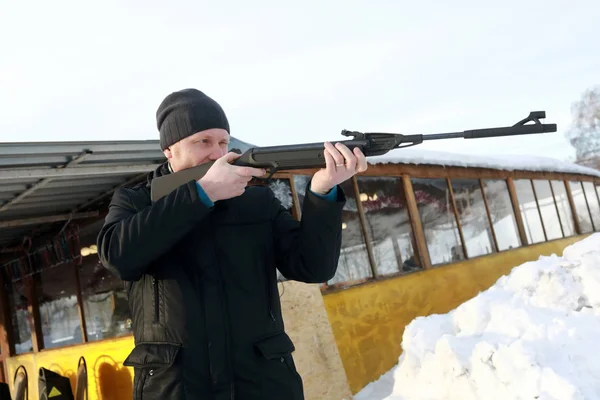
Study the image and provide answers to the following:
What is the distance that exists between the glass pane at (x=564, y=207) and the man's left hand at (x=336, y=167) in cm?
1424

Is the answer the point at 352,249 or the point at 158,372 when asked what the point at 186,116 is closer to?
Result: the point at 158,372

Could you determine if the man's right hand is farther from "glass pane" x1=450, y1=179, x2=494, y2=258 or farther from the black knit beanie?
"glass pane" x1=450, y1=179, x2=494, y2=258

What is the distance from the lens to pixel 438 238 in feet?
32.5

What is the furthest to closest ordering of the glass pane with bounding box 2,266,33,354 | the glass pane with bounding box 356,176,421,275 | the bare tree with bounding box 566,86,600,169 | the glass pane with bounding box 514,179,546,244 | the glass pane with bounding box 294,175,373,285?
the bare tree with bounding box 566,86,600,169
the glass pane with bounding box 514,179,546,244
the glass pane with bounding box 2,266,33,354
the glass pane with bounding box 356,176,421,275
the glass pane with bounding box 294,175,373,285

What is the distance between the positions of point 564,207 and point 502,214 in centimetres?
404

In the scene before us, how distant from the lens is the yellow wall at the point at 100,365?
6.97 metres

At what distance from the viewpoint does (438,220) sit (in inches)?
399

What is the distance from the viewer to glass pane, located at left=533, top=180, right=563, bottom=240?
1385 cm

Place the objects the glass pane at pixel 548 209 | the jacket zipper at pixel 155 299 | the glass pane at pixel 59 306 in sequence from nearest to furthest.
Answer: the jacket zipper at pixel 155 299 < the glass pane at pixel 59 306 < the glass pane at pixel 548 209

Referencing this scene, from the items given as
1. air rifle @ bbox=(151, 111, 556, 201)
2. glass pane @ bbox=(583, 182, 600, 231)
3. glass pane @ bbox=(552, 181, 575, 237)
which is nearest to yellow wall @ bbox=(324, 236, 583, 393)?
air rifle @ bbox=(151, 111, 556, 201)

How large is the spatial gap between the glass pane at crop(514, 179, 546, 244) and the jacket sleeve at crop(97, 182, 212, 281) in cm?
1223

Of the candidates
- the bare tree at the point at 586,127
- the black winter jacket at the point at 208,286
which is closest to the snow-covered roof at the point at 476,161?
the black winter jacket at the point at 208,286

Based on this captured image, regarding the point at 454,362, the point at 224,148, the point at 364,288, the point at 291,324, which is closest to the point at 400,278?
the point at 364,288

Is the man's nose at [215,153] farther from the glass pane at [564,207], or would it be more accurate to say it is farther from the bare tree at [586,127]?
the bare tree at [586,127]
